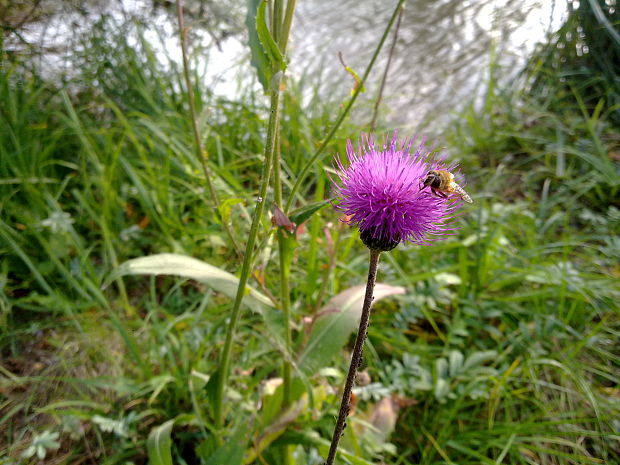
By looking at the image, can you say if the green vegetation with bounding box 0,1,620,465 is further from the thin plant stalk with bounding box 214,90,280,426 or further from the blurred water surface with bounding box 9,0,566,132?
the blurred water surface with bounding box 9,0,566,132

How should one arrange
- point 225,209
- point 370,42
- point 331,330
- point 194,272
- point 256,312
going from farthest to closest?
point 370,42 → point 256,312 → point 331,330 → point 194,272 → point 225,209

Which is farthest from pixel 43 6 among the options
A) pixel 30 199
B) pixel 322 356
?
pixel 322 356

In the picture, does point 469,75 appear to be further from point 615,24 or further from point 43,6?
point 43,6

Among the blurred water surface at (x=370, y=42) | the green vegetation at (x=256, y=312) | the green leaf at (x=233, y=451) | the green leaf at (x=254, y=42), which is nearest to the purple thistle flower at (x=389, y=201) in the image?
the green vegetation at (x=256, y=312)

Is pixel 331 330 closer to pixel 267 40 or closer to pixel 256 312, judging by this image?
pixel 256 312

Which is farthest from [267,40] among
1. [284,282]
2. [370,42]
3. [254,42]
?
[370,42]

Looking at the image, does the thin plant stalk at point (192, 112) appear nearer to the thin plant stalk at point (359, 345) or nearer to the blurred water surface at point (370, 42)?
the thin plant stalk at point (359, 345)
